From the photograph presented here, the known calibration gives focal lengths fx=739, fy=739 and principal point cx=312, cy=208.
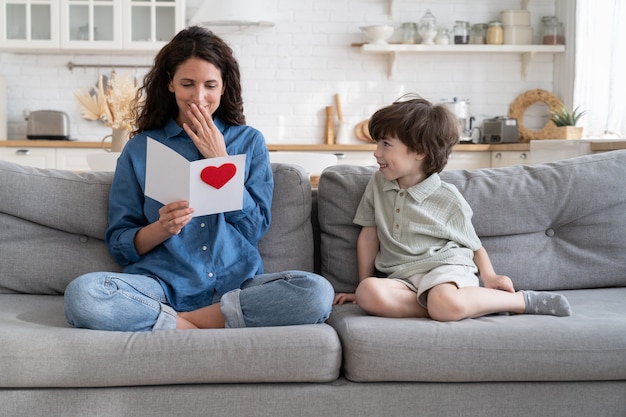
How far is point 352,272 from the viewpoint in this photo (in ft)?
7.68

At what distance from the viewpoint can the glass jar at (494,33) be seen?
18.2 ft

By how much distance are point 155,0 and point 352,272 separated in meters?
3.79

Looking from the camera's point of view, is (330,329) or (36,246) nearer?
(330,329)

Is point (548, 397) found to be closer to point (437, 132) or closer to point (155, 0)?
point (437, 132)

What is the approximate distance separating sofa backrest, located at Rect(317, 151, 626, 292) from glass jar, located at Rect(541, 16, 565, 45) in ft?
11.3

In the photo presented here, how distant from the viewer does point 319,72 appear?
18.7 ft

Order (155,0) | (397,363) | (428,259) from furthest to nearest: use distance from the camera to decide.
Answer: (155,0)
(428,259)
(397,363)

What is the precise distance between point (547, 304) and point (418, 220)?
441 mm

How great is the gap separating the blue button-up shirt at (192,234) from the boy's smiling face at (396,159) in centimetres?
35

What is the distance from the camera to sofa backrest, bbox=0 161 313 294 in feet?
7.37

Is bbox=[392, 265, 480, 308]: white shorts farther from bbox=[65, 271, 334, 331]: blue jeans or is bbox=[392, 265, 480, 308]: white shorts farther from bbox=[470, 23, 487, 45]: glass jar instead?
bbox=[470, 23, 487, 45]: glass jar

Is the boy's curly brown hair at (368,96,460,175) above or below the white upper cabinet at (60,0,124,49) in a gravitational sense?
below

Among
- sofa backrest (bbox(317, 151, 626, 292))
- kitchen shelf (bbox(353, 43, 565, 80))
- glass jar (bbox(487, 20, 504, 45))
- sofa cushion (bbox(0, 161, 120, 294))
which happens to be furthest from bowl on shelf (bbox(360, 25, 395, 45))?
sofa cushion (bbox(0, 161, 120, 294))

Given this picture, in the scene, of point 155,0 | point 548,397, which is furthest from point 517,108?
point 548,397
